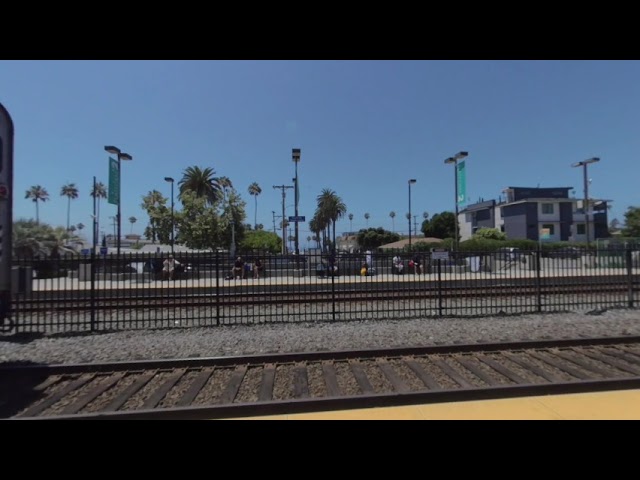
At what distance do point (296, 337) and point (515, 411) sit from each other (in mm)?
4518

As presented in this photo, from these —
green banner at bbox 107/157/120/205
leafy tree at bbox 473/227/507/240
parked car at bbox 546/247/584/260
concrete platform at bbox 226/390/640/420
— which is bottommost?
concrete platform at bbox 226/390/640/420

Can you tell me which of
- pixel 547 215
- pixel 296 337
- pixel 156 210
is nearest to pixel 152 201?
pixel 156 210

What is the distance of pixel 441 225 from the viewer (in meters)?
87.2

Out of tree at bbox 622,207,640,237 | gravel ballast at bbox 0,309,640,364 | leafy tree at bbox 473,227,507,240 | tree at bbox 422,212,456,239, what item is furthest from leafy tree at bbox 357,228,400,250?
gravel ballast at bbox 0,309,640,364

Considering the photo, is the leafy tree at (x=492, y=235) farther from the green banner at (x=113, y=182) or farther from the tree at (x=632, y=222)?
the green banner at (x=113, y=182)

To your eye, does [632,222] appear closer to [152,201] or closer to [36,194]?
[152,201]

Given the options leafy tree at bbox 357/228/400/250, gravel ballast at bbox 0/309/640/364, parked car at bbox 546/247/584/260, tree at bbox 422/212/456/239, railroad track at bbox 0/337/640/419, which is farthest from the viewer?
leafy tree at bbox 357/228/400/250

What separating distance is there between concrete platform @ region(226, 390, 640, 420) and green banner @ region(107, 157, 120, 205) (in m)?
19.7

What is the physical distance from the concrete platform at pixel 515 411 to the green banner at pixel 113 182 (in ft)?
64.7

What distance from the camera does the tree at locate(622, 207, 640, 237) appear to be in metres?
58.4

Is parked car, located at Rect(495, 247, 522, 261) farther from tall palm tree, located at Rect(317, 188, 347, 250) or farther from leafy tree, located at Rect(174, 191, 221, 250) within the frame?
tall palm tree, located at Rect(317, 188, 347, 250)

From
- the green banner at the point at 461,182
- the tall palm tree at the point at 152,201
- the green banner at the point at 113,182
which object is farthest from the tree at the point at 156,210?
the green banner at the point at 461,182

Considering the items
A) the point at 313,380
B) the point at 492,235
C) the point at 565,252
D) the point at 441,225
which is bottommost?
the point at 313,380
